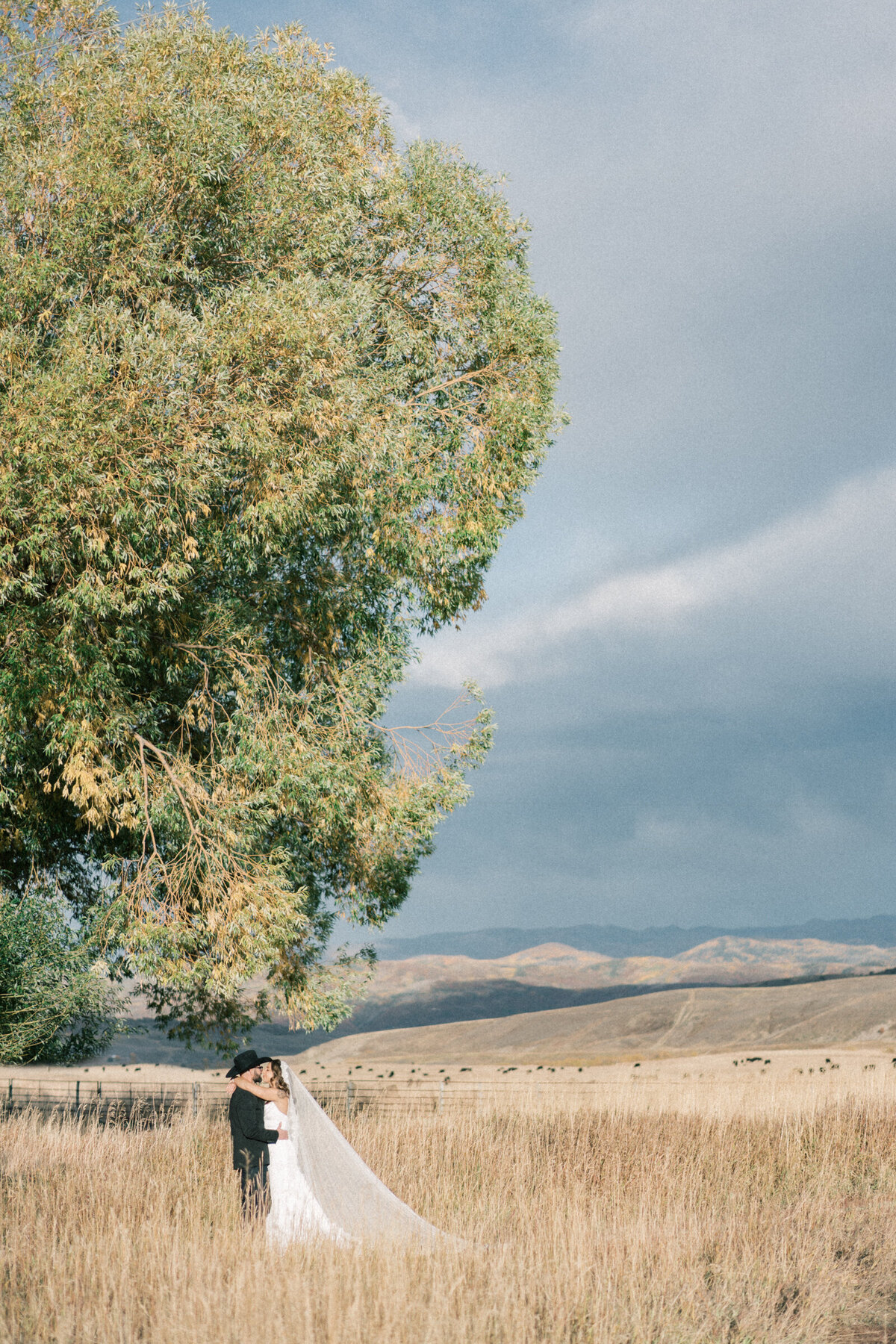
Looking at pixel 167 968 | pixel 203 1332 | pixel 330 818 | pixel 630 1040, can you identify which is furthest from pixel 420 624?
pixel 630 1040

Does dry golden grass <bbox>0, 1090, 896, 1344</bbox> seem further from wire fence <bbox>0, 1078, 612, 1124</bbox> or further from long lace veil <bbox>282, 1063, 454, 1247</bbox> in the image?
wire fence <bbox>0, 1078, 612, 1124</bbox>

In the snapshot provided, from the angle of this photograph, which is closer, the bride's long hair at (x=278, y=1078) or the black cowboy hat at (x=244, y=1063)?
the black cowboy hat at (x=244, y=1063)

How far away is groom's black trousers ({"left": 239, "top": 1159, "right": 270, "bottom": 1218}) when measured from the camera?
26.1ft

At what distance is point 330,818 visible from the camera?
12.5 m

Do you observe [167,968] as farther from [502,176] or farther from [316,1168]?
[502,176]

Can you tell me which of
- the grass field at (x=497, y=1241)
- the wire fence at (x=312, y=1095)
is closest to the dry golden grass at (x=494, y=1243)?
the grass field at (x=497, y=1241)

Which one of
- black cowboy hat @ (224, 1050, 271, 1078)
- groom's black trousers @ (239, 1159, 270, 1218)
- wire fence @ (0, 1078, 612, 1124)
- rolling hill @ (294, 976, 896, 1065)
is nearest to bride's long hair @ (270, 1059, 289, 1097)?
black cowboy hat @ (224, 1050, 271, 1078)

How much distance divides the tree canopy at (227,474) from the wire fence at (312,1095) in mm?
5116

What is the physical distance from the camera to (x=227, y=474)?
11680 millimetres

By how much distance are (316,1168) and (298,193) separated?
35.5 feet

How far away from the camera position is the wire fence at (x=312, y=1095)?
763 inches

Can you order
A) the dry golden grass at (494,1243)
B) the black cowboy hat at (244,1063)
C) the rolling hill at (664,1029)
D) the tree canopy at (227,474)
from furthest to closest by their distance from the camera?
the rolling hill at (664,1029) → the tree canopy at (227,474) → the black cowboy hat at (244,1063) → the dry golden grass at (494,1243)

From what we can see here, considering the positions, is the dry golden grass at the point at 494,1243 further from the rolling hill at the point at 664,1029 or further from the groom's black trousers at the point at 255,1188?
the rolling hill at the point at 664,1029

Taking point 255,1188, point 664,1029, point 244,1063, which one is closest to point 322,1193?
point 255,1188
